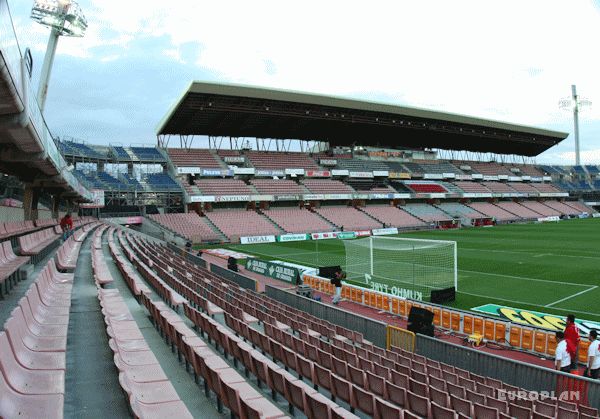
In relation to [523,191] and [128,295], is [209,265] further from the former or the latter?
[523,191]

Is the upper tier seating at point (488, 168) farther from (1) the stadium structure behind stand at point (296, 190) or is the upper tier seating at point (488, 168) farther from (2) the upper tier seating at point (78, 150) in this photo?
(2) the upper tier seating at point (78, 150)

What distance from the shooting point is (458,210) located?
215ft

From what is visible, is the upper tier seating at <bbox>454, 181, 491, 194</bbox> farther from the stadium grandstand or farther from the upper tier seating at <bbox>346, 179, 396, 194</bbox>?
the upper tier seating at <bbox>346, 179, 396, 194</bbox>

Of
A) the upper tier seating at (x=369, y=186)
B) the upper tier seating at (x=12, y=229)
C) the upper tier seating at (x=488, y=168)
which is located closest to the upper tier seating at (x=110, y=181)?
the upper tier seating at (x=369, y=186)

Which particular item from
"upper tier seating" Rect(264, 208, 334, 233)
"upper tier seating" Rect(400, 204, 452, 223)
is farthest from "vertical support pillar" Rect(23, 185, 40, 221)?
"upper tier seating" Rect(400, 204, 452, 223)

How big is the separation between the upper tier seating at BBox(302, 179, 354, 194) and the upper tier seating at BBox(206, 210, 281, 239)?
9813mm

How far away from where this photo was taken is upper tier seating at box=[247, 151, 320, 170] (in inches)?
2409

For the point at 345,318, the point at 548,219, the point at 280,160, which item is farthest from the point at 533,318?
the point at 548,219

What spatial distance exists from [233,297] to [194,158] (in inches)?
1866

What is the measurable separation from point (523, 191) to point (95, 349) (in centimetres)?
8335

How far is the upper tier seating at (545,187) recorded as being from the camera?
82.4 m

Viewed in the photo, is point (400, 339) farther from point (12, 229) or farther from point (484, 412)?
point (12, 229)

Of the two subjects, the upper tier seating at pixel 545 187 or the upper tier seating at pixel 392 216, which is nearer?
the upper tier seating at pixel 392 216

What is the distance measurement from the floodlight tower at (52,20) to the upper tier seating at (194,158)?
23.6 meters
